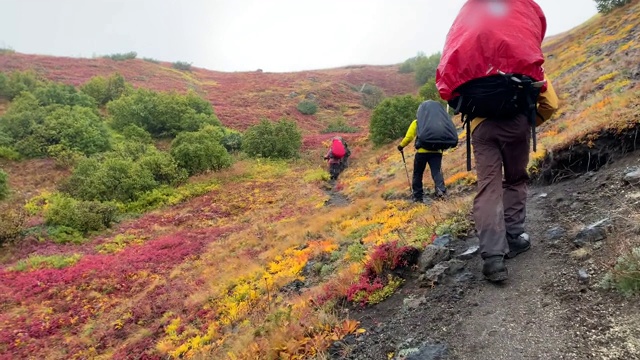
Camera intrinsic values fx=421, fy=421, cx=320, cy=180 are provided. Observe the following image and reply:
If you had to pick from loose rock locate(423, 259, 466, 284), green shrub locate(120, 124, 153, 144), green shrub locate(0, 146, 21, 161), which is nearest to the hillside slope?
green shrub locate(120, 124, 153, 144)

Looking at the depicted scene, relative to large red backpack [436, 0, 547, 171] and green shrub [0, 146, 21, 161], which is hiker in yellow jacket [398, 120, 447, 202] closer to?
large red backpack [436, 0, 547, 171]

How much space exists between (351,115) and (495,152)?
41.5 metres

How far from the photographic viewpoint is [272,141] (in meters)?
27.9

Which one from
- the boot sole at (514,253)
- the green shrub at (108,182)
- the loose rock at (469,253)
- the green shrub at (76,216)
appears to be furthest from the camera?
the green shrub at (108,182)

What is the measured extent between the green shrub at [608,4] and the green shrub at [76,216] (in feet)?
106

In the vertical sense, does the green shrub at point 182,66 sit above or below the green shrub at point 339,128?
above

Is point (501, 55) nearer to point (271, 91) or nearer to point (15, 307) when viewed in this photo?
point (15, 307)

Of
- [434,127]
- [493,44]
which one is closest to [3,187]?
[434,127]

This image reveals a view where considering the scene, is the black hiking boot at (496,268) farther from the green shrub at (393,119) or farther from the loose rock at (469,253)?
the green shrub at (393,119)

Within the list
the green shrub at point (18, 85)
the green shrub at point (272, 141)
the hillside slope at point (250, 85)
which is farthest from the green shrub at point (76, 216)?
the hillside slope at point (250, 85)

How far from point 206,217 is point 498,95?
1482 cm

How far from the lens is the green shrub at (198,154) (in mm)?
22766

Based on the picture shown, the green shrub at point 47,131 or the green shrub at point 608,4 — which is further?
the green shrub at point 608,4

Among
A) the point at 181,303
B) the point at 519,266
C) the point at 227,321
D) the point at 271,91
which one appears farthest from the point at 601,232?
the point at 271,91
